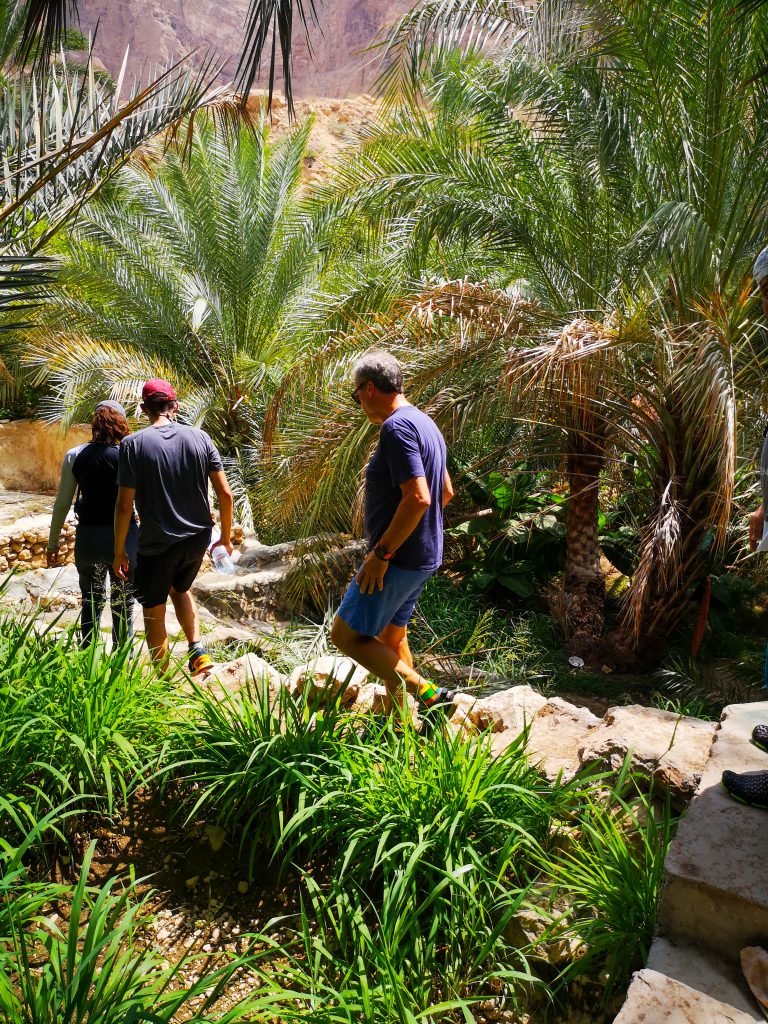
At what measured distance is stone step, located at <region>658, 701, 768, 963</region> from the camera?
195 cm

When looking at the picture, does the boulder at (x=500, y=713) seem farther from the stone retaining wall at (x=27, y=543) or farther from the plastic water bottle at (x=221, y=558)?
the stone retaining wall at (x=27, y=543)

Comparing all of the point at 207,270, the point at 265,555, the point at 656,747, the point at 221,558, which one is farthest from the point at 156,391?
the point at 207,270

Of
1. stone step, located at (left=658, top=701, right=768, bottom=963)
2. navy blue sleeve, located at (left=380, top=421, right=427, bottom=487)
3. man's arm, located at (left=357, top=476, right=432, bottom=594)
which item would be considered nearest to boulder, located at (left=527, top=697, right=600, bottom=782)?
stone step, located at (left=658, top=701, right=768, bottom=963)

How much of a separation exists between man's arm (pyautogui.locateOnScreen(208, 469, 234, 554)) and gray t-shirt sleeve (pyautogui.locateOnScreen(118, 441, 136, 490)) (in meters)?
0.39

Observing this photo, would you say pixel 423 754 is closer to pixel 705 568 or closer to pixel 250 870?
pixel 250 870

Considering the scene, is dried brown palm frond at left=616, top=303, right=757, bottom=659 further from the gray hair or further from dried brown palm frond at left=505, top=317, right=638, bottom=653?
the gray hair

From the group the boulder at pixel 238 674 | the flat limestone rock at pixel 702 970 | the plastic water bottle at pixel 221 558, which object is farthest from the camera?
the plastic water bottle at pixel 221 558

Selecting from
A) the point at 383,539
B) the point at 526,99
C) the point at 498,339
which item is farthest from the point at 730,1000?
the point at 526,99

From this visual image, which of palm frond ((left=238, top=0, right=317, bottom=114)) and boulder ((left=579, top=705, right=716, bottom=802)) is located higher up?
palm frond ((left=238, top=0, right=317, bottom=114))

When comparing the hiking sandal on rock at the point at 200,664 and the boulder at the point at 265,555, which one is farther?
the boulder at the point at 265,555

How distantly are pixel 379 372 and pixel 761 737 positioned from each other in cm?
182

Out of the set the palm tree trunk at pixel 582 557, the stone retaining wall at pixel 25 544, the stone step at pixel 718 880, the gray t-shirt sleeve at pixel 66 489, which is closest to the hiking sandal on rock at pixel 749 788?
the stone step at pixel 718 880

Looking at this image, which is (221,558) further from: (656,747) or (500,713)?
(656,747)

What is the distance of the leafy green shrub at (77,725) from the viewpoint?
8.82 feet
